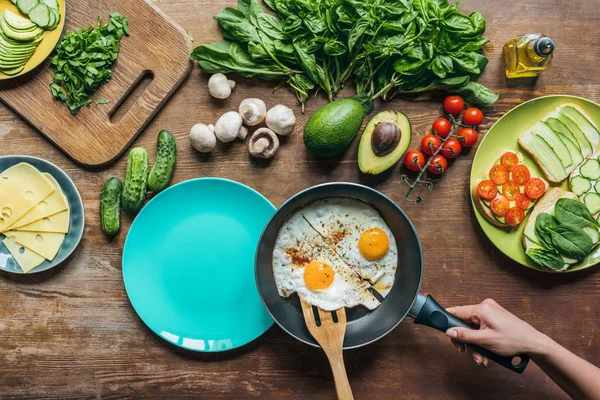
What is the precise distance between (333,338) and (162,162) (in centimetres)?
131

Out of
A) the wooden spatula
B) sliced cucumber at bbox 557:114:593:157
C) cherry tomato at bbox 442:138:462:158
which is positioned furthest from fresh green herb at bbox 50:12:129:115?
sliced cucumber at bbox 557:114:593:157

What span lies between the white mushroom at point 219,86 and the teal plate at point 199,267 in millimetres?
482

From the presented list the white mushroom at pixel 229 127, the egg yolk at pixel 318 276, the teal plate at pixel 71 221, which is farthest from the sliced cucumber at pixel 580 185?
the teal plate at pixel 71 221

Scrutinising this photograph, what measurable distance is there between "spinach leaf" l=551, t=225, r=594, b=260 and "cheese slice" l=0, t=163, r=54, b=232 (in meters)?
2.76

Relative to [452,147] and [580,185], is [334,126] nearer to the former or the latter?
[452,147]

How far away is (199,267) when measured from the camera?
8.64ft

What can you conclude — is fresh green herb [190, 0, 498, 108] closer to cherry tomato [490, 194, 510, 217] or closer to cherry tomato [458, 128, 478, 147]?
cherry tomato [458, 128, 478, 147]

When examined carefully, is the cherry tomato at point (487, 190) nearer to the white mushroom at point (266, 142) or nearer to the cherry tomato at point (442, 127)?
the cherry tomato at point (442, 127)

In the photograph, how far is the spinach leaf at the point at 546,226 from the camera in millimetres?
2559

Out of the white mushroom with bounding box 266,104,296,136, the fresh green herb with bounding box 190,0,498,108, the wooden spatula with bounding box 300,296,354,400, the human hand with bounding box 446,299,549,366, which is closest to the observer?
the human hand with bounding box 446,299,549,366

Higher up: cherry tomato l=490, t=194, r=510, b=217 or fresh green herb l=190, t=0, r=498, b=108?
fresh green herb l=190, t=0, r=498, b=108

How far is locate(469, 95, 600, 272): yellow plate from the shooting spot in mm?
2590

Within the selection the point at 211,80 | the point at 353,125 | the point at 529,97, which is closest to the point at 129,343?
the point at 211,80

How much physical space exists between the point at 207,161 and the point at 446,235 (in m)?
1.43
